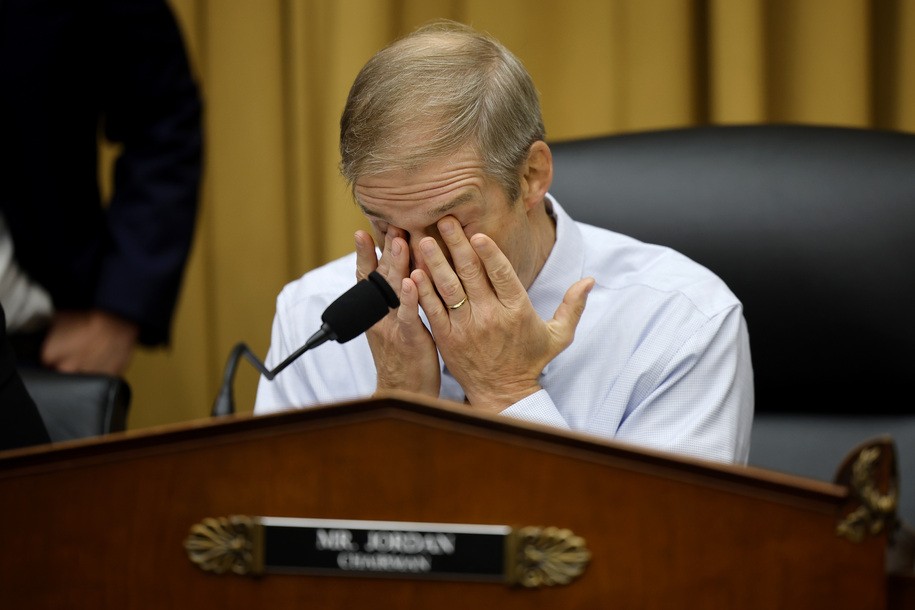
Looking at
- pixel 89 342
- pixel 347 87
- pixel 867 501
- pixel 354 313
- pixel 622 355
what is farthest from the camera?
pixel 347 87

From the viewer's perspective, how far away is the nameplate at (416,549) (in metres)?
0.56

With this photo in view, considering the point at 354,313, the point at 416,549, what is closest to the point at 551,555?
the point at 416,549

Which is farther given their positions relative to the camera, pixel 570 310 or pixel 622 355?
pixel 622 355

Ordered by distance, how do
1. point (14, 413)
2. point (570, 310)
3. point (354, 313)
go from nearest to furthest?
point (14, 413) < point (354, 313) < point (570, 310)

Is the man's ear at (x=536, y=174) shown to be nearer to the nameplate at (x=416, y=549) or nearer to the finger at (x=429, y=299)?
the finger at (x=429, y=299)

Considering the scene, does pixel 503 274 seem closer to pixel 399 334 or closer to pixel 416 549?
pixel 399 334

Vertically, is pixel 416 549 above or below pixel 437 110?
below

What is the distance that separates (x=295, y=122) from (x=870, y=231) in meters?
1.19

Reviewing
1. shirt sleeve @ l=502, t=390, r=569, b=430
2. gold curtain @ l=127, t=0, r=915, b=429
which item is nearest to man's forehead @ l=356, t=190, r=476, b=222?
shirt sleeve @ l=502, t=390, r=569, b=430

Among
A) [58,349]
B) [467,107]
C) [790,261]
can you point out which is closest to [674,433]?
[790,261]

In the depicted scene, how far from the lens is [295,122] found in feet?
7.17

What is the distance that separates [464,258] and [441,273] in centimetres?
3

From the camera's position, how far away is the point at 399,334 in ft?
4.08

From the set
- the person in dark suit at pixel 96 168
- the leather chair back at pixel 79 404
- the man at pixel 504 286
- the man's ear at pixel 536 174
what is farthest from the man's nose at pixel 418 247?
the person in dark suit at pixel 96 168
